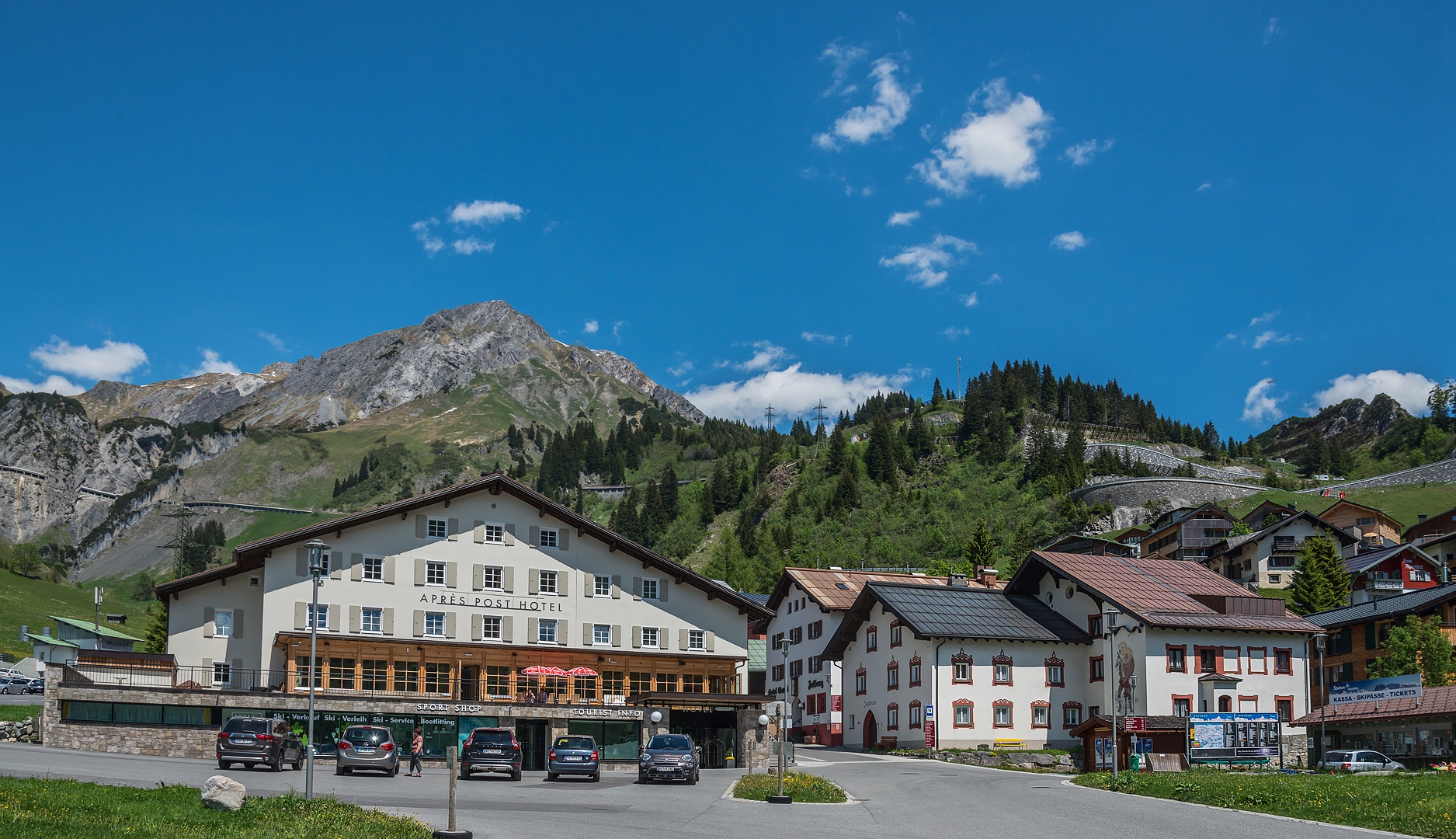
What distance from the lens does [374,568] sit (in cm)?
6391

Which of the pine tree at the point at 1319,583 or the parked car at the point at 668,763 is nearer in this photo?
the parked car at the point at 668,763

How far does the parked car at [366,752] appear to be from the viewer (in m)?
40.7

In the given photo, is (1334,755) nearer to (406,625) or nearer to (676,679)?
(676,679)

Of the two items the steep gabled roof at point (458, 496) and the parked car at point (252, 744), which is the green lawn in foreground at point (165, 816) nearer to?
the parked car at point (252, 744)

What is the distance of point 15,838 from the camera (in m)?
16.3

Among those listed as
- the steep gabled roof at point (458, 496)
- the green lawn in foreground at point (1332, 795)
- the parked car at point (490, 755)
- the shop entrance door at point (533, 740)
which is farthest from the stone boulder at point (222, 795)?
the steep gabled roof at point (458, 496)

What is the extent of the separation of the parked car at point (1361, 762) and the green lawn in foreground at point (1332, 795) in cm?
1095

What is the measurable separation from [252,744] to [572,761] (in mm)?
10795

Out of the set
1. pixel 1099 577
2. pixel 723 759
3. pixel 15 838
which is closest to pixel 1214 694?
pixel 1099 577

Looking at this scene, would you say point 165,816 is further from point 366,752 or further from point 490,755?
point 490,755

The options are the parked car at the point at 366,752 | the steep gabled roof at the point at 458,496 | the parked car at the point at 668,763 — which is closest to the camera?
the parked car at the point at 366,752

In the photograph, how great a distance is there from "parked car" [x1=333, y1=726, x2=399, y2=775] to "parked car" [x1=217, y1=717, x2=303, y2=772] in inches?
77.4

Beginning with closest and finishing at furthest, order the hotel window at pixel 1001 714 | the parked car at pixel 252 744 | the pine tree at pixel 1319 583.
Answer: the parked car at pixel 252 744 → the hotel window at pixel 1001 714 → the pine tree at pixel 1319 583

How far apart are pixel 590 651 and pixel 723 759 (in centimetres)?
1010
